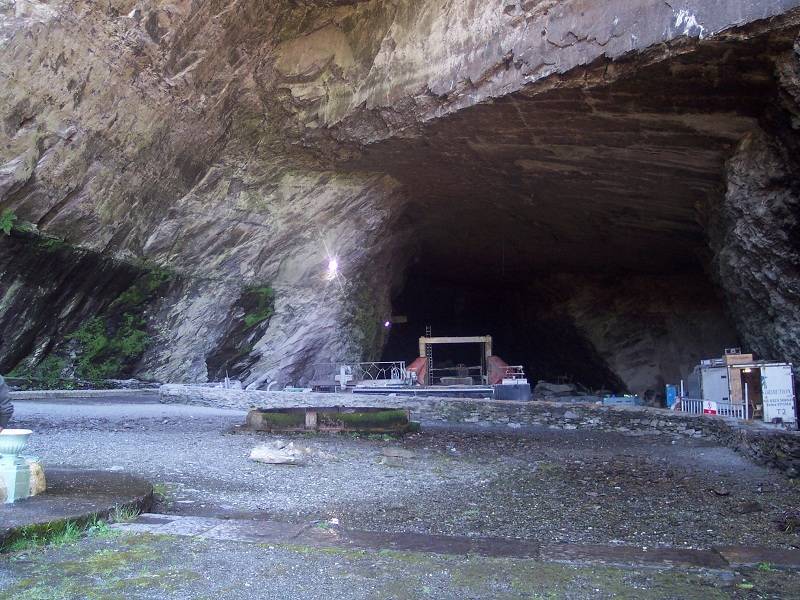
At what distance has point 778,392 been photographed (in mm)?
11398

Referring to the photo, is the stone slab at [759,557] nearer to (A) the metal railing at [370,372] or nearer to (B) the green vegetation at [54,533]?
(B) the green vegetation at [54,533]

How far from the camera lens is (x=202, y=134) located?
14406 mm

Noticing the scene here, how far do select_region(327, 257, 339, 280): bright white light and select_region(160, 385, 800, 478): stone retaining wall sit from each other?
15.7ft

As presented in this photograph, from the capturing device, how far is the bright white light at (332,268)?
710 inches

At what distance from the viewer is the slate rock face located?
34.7 ft

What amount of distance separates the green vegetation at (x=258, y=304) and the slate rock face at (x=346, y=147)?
17 cm

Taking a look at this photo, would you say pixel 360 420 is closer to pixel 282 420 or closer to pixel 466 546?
pixel 282 420

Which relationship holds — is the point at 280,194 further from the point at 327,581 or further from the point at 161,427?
the point at 327,581

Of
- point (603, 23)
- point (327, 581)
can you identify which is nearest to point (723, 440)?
point (603, 23)

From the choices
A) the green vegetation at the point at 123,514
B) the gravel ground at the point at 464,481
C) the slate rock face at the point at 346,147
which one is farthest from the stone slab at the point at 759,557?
the slate rock face at the point at 346,147

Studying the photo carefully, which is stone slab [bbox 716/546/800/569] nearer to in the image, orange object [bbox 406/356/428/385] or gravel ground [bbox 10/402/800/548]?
gravel ground [bbox 10/402/800/548]

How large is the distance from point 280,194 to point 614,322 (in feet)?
44.5

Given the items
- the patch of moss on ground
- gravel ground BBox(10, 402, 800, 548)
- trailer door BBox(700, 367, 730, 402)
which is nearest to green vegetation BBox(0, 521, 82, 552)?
the patch of moss on ground

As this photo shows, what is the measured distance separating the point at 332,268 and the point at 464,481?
11750 mm
